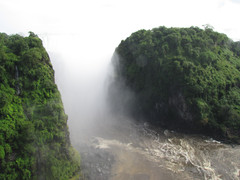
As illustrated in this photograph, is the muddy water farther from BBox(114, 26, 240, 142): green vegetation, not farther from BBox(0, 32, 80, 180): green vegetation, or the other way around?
BBox(0, 32, 80, 180): green vegetation

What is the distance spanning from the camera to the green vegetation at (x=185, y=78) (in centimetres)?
3931

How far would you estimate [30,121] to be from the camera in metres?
25.0

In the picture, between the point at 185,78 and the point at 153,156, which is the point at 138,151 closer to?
the point at 153,156

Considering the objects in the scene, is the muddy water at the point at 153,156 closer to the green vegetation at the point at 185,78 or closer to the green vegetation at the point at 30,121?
the green vegetation at the point at 185,78

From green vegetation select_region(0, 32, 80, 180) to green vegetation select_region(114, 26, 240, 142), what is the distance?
76.2 feet

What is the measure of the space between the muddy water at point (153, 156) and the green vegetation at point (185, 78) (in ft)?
13.4

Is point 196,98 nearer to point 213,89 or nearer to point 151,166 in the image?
point 213,89

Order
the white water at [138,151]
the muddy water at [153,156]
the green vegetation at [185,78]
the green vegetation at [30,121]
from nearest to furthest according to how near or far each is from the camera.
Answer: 1. the green vegetation at [30,121]
2. the muddy water at [153,156]
3. the white water at [138,151]
4. the green vegetation at [185,78]

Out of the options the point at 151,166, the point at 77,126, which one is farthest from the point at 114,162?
the point at 77,126

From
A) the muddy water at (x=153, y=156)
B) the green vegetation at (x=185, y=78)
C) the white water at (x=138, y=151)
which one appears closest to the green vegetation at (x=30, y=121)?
the muddy water at (x=153, y=156)

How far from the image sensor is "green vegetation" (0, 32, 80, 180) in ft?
73.5

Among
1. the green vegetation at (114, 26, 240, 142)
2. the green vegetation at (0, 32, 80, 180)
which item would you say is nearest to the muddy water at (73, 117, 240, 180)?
the green vegetation at (114, 26, 240, 142)

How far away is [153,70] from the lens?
46.8 metres

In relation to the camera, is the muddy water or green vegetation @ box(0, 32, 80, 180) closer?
green vegetation @ box(0, 32, 80, 180)
